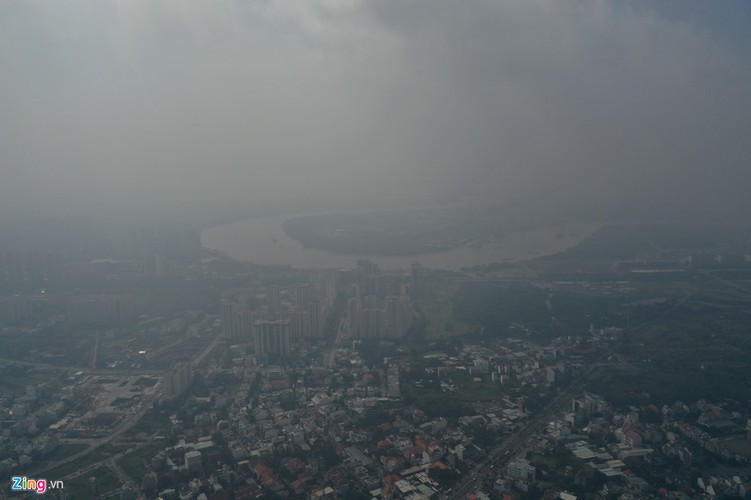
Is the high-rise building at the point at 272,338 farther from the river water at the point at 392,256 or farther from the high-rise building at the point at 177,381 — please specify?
the river water at the point at 392,256

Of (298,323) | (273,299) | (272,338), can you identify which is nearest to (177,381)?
(272,338)

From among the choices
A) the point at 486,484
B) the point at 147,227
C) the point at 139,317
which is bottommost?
the point at 486,484

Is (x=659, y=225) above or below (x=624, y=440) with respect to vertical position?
above

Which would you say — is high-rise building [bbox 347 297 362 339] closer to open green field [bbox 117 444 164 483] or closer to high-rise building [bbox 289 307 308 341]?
high-rise building [bbox 289 307 308 341]

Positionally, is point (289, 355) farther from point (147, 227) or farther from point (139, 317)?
point (147, 227)

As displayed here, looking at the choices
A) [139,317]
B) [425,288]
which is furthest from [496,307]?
[139,317]

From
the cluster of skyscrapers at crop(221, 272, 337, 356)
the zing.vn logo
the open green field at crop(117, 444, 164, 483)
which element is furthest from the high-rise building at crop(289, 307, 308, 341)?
the zing.vn logo
